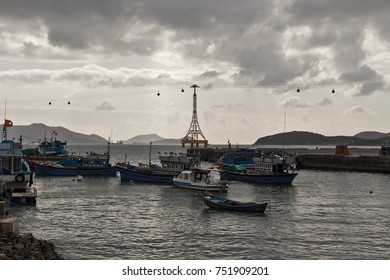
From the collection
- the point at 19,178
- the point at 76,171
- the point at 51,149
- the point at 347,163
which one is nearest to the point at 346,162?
the point at 347,163

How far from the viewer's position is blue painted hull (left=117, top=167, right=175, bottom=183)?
6812 cm

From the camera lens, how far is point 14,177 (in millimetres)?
47156

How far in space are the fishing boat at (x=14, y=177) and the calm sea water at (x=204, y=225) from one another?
2.06 meters

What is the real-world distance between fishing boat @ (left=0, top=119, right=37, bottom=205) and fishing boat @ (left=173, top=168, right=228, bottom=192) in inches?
822

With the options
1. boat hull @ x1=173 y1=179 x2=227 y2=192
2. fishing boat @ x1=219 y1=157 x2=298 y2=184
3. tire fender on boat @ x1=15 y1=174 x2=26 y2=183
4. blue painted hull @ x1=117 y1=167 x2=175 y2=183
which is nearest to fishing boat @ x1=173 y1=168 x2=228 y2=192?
boat hull @ x1=173 y1=179 x2=227 y2=192

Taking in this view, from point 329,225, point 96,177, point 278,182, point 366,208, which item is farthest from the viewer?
point 96,177

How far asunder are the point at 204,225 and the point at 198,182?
78.1 feet

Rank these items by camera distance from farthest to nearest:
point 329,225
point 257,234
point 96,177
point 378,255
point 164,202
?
point 96,177 → point 164,202 → point 329,225 → point 257,234 → point 378,255

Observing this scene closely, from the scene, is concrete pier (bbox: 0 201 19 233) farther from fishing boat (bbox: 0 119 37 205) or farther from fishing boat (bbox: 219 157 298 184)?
fishing boat (bbox: 219 157 298 184)

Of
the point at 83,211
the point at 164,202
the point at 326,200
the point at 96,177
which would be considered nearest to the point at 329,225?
the point at 326,200

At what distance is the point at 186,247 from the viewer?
27.7m

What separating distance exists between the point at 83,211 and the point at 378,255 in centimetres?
2776

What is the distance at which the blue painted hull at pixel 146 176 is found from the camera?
224ft

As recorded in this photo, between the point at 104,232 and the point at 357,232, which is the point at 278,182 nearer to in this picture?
the point at 357,232
